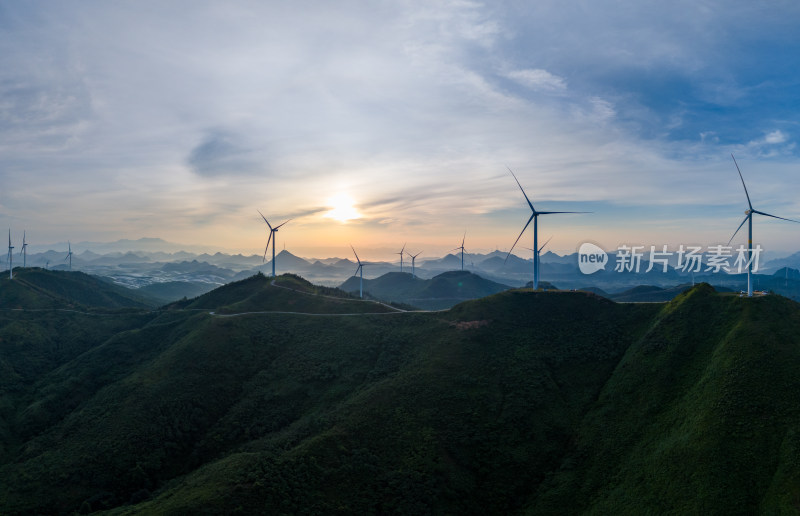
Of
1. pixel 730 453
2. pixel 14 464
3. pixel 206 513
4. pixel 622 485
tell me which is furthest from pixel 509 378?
pixel 14 464

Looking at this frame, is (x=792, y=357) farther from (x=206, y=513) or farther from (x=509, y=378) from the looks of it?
(x=206, y=513)

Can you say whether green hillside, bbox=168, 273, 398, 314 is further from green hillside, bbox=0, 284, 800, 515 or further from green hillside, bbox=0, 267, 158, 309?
green hillside, bbox=0, 267, 158, 309

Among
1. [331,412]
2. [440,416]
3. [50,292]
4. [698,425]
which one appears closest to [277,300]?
[331,412]

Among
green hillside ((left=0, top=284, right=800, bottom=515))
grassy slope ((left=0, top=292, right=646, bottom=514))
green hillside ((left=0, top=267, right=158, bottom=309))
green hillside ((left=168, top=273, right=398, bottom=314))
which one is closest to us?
green hillside ((left=0, top=284, right=800, bottom=515))

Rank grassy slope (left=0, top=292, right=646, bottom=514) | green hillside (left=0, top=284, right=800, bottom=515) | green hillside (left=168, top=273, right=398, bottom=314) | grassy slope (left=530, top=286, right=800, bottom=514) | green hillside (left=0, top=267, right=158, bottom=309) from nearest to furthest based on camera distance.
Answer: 1. grassy slope (left=530, top=286, right=800, bottom=514)
2. green hillside (left=0, top=284, right=800, bottom=515)
3. grassy slope (left=0, top=292, right=646, bottom=514)
4. green hillside (left=168, top=273, right=398, bottom=314)
5. green hillside (left=0, top=267, right=158, bottom=309)

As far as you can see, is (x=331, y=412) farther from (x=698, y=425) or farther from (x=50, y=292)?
(x=50, y=292)

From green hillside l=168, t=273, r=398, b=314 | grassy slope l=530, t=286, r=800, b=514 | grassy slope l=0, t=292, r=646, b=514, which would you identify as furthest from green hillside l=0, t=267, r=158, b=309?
grassy slope l=530, t=286, r=800, b=514

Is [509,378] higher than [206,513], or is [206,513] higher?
[509,378]
